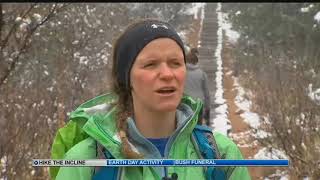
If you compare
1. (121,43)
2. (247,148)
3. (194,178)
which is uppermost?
(121,43)

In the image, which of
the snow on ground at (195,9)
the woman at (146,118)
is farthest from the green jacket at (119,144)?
the snow on ground at (195,9)

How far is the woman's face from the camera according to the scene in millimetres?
1807

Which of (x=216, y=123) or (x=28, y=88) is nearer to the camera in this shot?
(x=28, y=88)

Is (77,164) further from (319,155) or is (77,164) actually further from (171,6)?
(171,6)

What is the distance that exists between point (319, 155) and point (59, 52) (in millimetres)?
6373

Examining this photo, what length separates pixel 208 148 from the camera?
6.06 feet

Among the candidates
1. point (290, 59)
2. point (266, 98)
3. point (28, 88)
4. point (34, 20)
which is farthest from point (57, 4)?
point (290, 59)

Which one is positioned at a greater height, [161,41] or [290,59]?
[161,41]

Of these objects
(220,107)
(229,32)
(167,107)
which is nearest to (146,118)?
(167,107)

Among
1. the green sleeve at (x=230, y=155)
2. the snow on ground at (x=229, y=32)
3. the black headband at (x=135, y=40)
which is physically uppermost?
the black headband at (x=135, y=40)

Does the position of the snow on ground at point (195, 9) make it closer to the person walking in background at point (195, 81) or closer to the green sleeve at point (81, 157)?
the person walking in background at point (195, 81)

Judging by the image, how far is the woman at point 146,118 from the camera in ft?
5.89

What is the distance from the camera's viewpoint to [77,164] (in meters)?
1.72

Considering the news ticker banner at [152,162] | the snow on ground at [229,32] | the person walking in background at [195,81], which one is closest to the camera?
the news ticker banner at [152,162]
